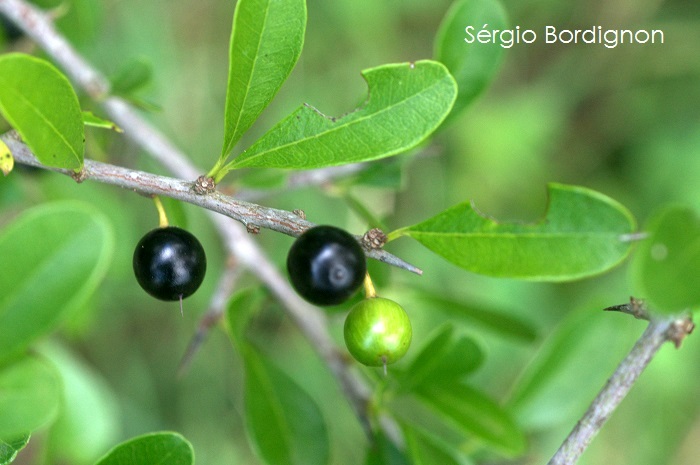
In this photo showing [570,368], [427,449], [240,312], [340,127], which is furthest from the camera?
[570,368]

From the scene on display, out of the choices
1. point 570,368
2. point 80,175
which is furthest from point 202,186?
point 570,368

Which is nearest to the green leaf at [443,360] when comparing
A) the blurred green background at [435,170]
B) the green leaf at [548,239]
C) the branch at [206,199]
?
the green leaf at [548,239]

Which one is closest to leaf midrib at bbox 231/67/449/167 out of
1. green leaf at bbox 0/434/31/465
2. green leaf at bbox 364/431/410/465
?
green leaf at bbox 0/434/31/465

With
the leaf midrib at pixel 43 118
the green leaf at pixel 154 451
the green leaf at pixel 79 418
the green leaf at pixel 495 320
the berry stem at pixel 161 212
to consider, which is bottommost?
the green leaf at pixel 79 418

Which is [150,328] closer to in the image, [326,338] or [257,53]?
[326,338]

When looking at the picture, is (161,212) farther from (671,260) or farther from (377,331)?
(671,260)

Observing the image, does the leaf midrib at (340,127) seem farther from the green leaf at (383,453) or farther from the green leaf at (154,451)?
the green leaf at (383,453)

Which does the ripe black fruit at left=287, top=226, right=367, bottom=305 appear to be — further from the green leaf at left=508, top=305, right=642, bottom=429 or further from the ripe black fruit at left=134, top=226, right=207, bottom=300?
the green leaf at left=508, top=305, right=642, bottom=429

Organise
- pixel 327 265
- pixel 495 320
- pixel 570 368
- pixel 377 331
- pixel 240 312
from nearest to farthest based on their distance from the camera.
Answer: pixel 327 265 → pixel 377 331 → pixel 240 312 → pixel 495 320 → pixel 570 368
